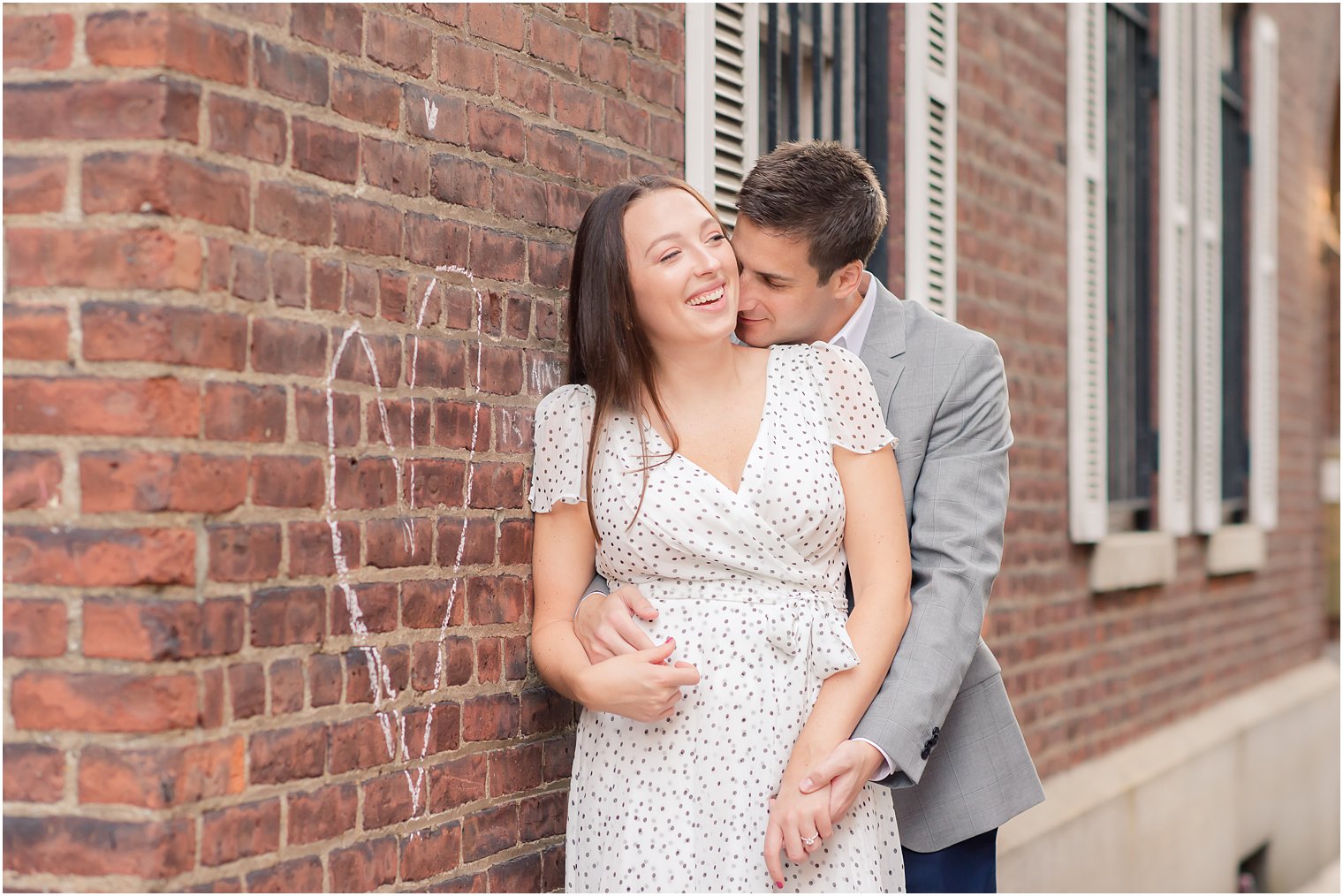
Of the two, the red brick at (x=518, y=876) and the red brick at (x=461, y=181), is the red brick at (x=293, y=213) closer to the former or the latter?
the red brick at (x=461, y=181)

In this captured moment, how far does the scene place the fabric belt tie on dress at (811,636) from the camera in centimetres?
264

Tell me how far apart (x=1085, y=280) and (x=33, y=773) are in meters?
4.95

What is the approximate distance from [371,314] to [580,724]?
35.3 inches

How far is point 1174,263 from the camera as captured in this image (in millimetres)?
7371

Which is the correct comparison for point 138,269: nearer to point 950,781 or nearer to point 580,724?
point 580,724

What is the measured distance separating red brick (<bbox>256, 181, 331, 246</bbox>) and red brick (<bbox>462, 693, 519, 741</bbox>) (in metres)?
0.91

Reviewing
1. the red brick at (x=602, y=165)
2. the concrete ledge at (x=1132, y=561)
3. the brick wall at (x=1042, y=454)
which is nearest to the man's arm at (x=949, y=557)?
the red brick at (x=602, y=165)

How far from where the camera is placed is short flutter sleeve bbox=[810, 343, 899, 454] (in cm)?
272

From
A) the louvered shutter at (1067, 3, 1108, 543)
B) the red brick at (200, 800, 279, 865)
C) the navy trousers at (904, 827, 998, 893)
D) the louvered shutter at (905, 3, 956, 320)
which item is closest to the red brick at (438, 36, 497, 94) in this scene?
the red brick at (200, 800, 279, 865)

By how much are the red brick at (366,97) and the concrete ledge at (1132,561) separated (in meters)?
4.39

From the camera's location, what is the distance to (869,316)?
312 cm

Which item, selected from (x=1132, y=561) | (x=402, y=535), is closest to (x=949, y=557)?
(x=402, y=535)

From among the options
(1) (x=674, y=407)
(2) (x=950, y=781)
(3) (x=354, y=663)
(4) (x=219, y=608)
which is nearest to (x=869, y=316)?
(1) (x=674, y=407)

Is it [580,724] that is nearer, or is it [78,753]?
[78,753]
